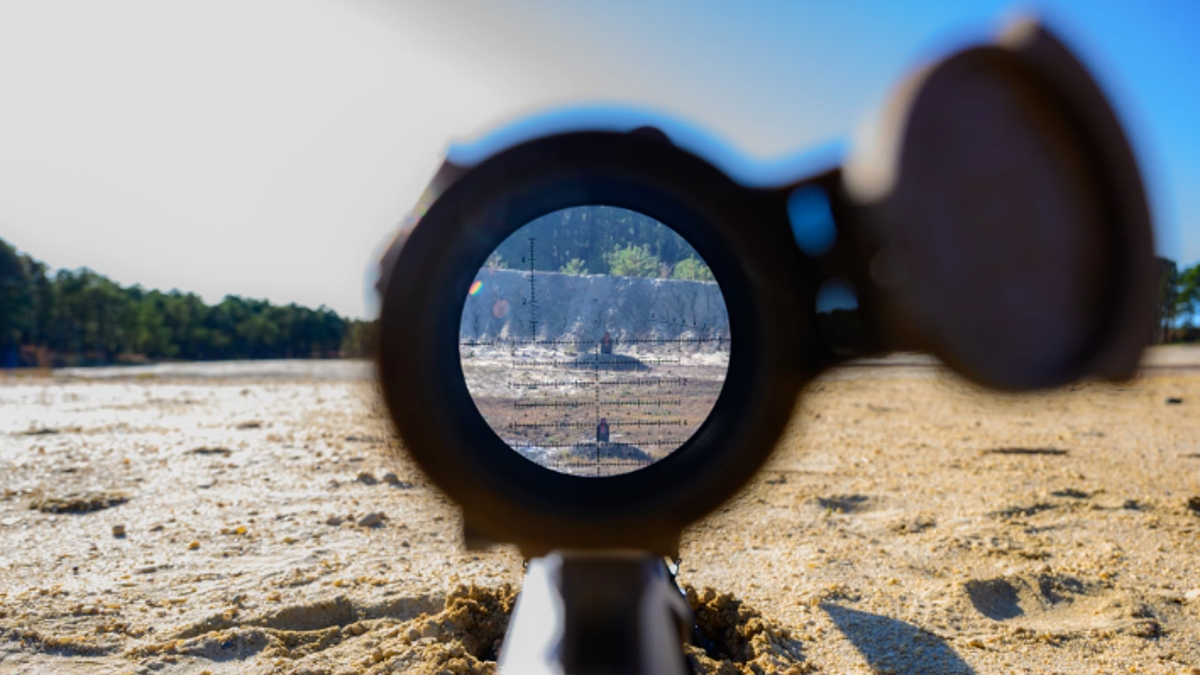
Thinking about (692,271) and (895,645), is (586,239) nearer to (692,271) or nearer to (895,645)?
(692,271)

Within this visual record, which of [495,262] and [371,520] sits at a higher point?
[495,262]

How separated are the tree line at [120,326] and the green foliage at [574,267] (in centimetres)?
2872

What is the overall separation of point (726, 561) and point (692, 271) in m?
1.88

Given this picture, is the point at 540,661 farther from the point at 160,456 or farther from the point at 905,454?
the point at 160,456

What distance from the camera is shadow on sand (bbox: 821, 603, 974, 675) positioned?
2082 millimetres

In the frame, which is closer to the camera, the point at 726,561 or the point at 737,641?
the point at 737,641

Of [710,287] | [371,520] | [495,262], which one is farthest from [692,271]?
[371,520]

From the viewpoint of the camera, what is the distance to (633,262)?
155 centimetres

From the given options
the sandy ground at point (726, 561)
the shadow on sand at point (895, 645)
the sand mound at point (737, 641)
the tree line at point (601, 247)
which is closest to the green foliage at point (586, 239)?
the tree line at point (601, 247)

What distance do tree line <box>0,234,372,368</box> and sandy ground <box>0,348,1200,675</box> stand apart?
2583cm

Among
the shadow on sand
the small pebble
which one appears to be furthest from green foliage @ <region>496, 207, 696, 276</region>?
the small pebble

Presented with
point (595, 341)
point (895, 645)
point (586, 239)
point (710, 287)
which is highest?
point (586, 239)

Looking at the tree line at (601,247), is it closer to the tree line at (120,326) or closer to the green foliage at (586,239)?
the green foliage at (586,239)

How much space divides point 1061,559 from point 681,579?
5.45 ft
